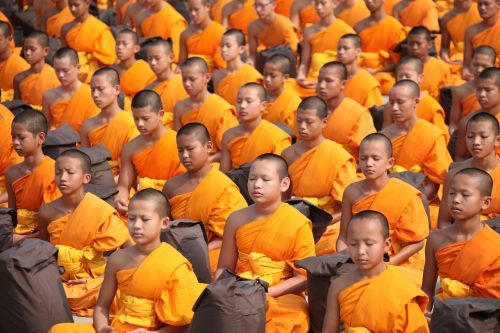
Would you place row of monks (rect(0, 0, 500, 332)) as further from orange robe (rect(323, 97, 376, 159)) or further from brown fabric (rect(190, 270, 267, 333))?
brown fabric (rect(190, 270, 267, 333))

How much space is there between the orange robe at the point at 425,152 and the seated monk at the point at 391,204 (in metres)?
1.29

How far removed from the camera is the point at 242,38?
13367 millimetres

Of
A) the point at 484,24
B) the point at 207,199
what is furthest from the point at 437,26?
the point at 207,199

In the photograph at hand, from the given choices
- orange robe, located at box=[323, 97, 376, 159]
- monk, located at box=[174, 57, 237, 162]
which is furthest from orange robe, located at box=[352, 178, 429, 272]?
monk, located at box=[174, 57, 237, 162]

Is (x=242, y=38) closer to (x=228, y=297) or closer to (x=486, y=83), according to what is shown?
(x=486, y=83)

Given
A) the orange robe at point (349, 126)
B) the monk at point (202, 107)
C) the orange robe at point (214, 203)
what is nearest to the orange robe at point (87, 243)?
the orange robe at point (214, 203)

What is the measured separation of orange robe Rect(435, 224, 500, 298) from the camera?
26.5 ft

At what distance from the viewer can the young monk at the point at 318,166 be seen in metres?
10.0

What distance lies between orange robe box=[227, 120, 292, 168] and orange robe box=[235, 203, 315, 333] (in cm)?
225

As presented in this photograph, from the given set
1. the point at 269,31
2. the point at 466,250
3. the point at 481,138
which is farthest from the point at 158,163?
the point at 269,31

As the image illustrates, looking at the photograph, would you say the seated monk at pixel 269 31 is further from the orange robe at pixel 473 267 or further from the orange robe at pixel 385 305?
the orange robe at pixel 385 305

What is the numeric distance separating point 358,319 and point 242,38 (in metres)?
6.20

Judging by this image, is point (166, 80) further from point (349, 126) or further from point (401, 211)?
point (401, 211)

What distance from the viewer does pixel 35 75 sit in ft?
44.1
